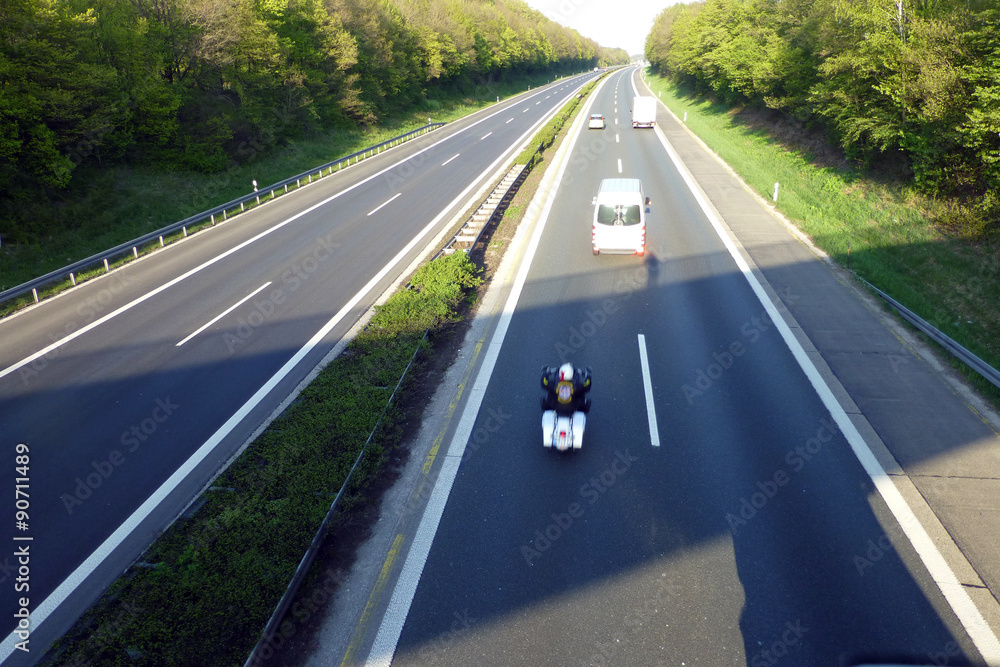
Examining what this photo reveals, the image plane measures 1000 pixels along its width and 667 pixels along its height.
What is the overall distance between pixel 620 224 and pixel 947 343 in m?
8.15

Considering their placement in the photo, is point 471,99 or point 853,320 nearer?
point 853,320

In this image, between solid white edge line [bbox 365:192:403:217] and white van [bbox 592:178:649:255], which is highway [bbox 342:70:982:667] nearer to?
white van [bbox 592:178:649:255]

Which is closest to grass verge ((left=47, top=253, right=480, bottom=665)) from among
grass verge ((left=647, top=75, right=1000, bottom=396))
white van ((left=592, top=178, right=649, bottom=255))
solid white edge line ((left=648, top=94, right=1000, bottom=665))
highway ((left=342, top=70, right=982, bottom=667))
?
highway ((left=342, top=70, right=982, bottom=667))

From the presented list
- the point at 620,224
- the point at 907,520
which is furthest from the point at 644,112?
the point at 907,520

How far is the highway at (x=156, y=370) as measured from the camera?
744cm

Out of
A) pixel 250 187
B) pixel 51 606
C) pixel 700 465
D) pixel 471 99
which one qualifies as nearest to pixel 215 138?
pixel 250 187

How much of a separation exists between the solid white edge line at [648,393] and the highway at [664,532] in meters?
0.04

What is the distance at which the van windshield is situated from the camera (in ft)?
52.9

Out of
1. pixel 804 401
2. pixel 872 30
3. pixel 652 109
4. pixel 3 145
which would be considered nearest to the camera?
pixel 804 401

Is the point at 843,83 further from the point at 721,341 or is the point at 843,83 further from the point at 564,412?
the point at 564,412

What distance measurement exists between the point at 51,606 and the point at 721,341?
1139 cm

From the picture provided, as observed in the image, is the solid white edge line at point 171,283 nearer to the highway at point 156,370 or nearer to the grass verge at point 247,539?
the highway at point 156,370

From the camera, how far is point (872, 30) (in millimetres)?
20281

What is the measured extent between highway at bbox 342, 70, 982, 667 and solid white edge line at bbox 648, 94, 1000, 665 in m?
0.08
